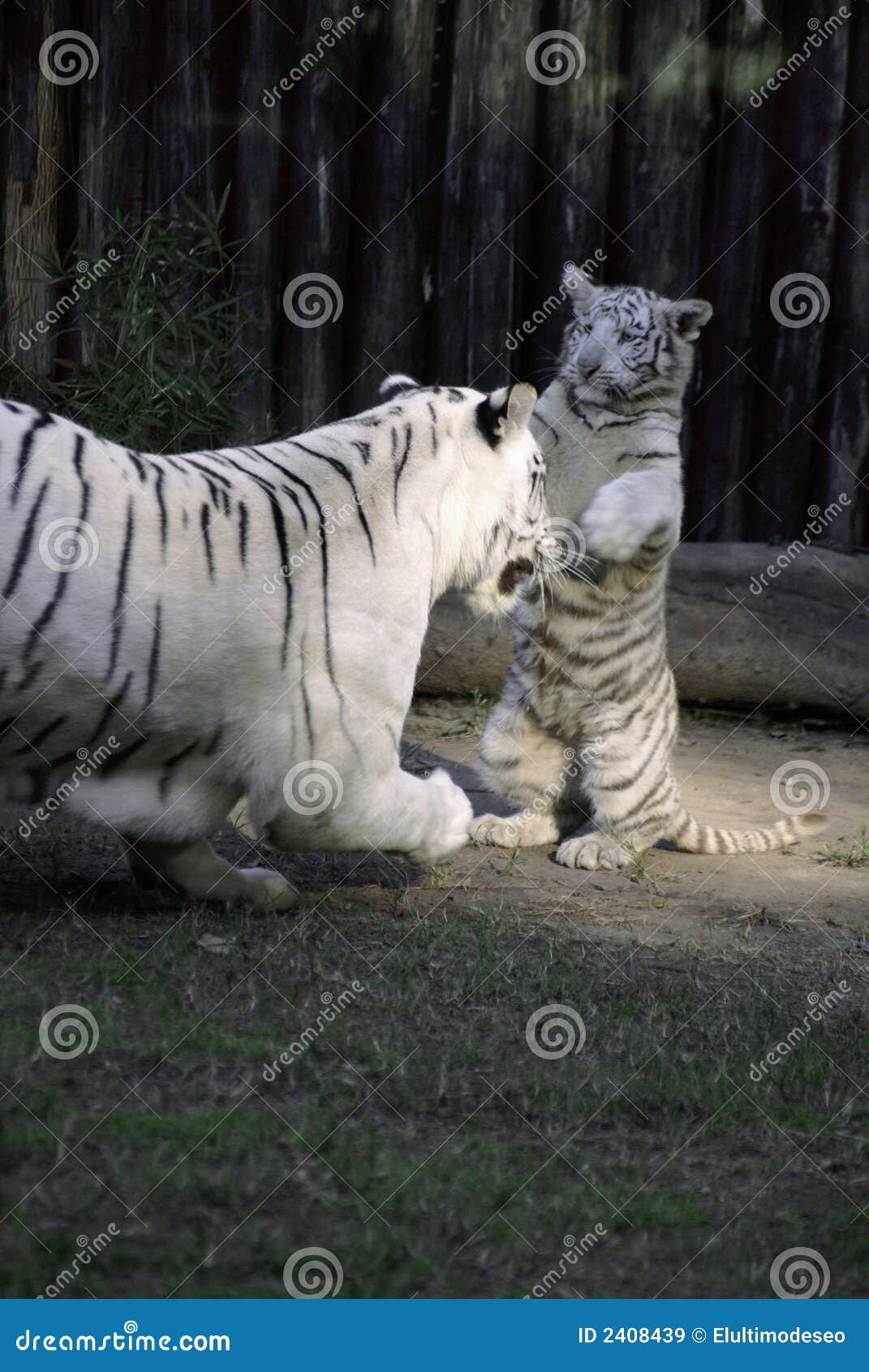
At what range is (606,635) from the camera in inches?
200

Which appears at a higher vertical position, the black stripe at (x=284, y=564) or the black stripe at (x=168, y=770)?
the black stripe at (x=284, y=564)

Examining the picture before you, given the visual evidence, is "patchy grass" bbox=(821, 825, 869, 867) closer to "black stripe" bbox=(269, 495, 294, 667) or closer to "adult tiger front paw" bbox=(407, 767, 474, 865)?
"adult tiger front paw" bbox=(407, 767, 474, 865)

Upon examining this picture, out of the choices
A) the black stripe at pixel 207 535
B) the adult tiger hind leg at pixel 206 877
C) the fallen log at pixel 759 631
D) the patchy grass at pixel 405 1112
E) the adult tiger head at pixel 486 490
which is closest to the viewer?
the patchy grass at pixel 405 1112

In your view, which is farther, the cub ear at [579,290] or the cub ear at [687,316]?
the cub ear at [579,290]

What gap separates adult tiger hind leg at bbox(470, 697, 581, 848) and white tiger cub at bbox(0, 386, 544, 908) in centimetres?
115

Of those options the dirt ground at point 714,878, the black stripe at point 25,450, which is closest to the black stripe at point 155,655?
the black stripe at point 25,450

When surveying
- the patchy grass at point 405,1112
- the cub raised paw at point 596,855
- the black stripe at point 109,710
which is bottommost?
the cub raised paw at point 596,855

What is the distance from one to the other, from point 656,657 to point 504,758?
0.63 metres

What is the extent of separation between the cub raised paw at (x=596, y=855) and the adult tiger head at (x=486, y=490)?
1061mm

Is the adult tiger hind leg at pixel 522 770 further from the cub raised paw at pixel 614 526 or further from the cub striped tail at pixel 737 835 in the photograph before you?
the cub raised paw at pixel 614 526

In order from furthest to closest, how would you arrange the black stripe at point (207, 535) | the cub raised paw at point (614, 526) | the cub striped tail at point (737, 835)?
the cub striped tail at point (737, 835) < the cub raised paw at point (614, 526) < the black stripe at point (207, 535)

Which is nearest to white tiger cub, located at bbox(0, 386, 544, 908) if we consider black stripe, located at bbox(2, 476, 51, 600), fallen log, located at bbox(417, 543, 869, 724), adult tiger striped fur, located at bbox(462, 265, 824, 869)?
black stripe, located at bbox(2, 476, 51, 600)

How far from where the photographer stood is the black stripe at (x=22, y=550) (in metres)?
3.46

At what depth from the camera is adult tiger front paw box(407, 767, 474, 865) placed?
12.9 feet
